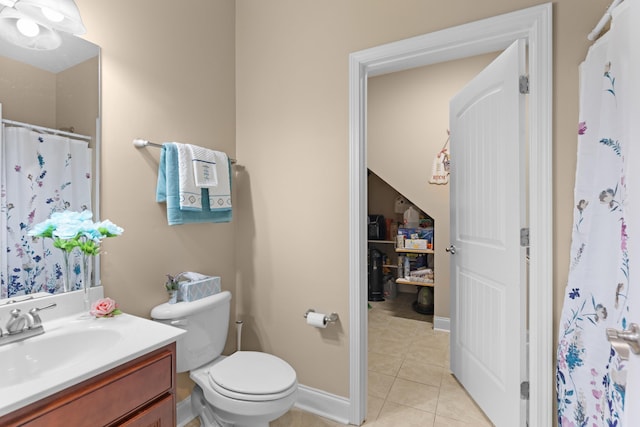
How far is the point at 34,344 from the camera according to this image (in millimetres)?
1061

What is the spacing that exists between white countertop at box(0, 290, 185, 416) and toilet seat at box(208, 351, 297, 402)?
16.9 inches

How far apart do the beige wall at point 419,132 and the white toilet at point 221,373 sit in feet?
6.95

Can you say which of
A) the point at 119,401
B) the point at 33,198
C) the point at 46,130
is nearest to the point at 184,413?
the point at 119,401

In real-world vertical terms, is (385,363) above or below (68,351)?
below

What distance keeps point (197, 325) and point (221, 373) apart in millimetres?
276

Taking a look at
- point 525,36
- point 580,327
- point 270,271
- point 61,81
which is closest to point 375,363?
point 270,271

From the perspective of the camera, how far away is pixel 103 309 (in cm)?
130

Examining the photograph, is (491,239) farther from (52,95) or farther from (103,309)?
(52,95)

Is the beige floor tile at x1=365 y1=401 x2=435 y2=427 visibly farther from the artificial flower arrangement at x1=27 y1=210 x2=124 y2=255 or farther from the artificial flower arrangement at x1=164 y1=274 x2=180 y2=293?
the artificial flower arrangement at x1=27 y1=210 x2=124 y2=255

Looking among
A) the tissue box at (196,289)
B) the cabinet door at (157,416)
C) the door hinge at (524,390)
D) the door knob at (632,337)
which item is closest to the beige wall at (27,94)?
the tissue box at (196,289)

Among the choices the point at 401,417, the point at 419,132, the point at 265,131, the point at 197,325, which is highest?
the point at 419,132

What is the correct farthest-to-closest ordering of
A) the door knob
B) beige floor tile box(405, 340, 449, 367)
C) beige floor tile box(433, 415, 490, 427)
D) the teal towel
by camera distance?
beige floor tile box(405, 340, 449, 367), beige floor tile box(433, 415, 490, 427), the teal towel, the door knob

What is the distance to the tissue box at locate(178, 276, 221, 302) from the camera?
5.44 ft

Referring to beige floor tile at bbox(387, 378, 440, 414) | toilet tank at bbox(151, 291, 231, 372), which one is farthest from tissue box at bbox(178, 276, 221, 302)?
beige floor tile at bbox(387, 378, 440, 414)
